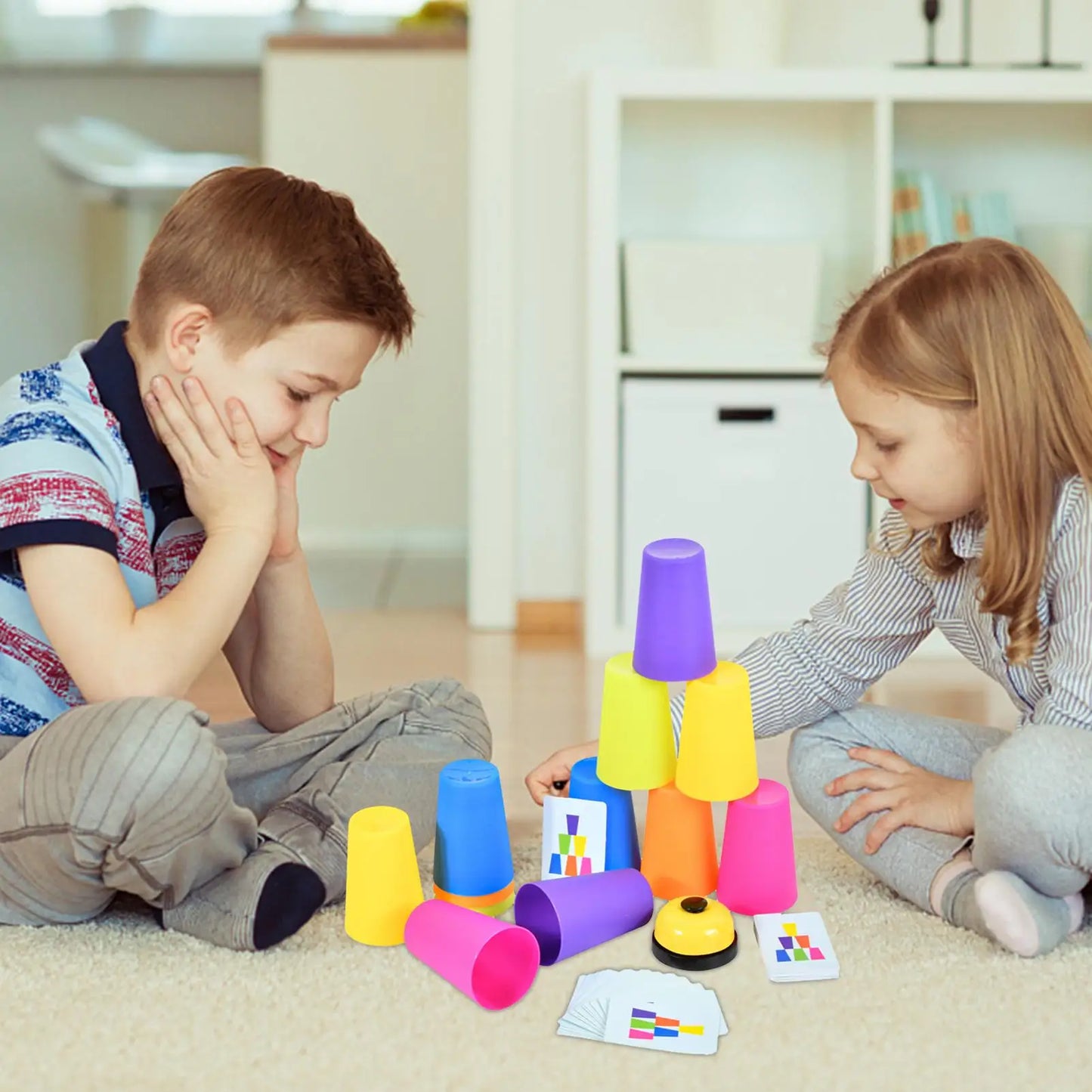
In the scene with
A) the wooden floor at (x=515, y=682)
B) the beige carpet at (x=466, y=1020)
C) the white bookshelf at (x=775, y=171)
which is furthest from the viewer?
the white bookshelf at (x=775, y=171)

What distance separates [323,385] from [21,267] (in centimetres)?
264

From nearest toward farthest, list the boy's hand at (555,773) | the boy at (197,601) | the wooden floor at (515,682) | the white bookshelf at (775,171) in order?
the boy at (197,601)
the boy's hand at (555,773)
the wooden floor at (515,682)
the white bookshelf at (775,171)

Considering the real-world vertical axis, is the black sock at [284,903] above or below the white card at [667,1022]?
above

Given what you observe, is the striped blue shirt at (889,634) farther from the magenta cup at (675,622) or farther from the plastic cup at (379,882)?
the plastic cup at (379,882)

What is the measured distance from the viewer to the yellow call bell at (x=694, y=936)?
97 centimetres

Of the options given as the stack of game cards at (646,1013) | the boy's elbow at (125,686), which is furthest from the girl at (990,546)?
the boy's elbow at (125,686)

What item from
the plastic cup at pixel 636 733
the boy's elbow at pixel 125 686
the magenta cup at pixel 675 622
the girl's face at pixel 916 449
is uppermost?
the girl's face at pixel 916 449

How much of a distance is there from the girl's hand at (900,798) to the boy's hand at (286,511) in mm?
463

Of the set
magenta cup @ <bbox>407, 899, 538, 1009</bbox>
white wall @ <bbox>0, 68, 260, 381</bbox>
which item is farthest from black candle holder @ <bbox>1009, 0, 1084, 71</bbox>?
white wall @ <bbox>0, 68, 260, 381</bbox>

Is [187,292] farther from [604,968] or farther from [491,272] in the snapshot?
[491,272]

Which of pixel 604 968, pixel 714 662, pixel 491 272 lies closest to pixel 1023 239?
pixel 491 272

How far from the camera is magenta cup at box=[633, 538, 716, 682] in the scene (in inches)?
40.6

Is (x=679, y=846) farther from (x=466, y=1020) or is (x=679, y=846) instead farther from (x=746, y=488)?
(x=746, y=488)

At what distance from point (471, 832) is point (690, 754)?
16 cm
